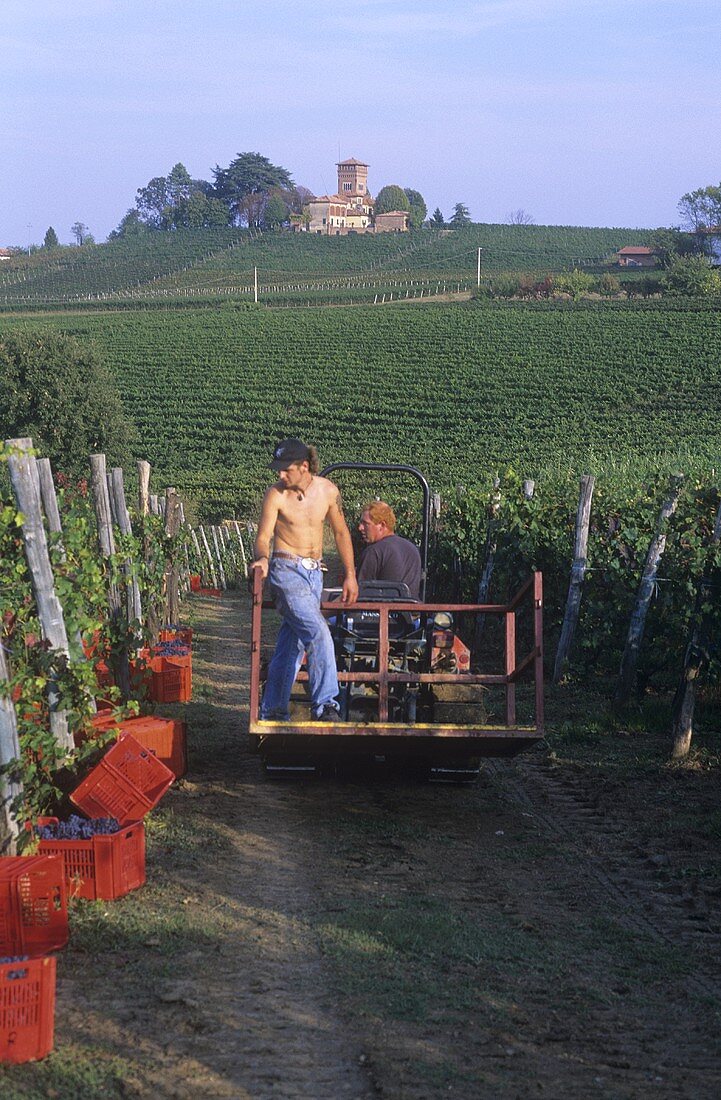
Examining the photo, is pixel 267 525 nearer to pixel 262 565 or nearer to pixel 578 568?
pixel 262 565

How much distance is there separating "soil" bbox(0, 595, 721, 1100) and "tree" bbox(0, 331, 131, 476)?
38.3 metres

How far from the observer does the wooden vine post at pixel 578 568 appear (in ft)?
36.9

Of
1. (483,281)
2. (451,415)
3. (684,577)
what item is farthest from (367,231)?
(684,577)

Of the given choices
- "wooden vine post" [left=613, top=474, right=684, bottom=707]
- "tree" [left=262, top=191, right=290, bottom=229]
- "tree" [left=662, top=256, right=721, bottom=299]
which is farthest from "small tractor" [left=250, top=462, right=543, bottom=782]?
"tree" [left=262, top=191, right=290, bottom=229]

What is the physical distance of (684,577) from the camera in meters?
9.76

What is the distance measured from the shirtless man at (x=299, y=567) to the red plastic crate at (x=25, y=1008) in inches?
121

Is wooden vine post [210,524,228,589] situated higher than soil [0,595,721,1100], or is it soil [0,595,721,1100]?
Answer: soil [0,595,721,1100]

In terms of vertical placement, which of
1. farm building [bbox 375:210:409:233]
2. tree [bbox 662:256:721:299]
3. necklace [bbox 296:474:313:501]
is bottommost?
necklace [bbox 296:474:313:501]

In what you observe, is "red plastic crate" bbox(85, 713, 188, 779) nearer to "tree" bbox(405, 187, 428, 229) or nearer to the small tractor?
the small tractor

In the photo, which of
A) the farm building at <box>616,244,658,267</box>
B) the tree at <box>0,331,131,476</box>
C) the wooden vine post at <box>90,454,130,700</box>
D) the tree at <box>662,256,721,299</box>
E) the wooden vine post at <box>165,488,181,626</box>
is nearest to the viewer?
the wooden vine post at <box>90,454,130,700</box>

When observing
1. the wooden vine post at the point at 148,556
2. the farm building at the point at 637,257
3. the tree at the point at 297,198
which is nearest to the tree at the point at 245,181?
the tree at the point at 297,198

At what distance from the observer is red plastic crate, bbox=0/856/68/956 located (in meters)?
4.77

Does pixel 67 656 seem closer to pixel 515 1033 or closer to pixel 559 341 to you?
pixel 515 1033

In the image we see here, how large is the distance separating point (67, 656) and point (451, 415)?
46749 mm
